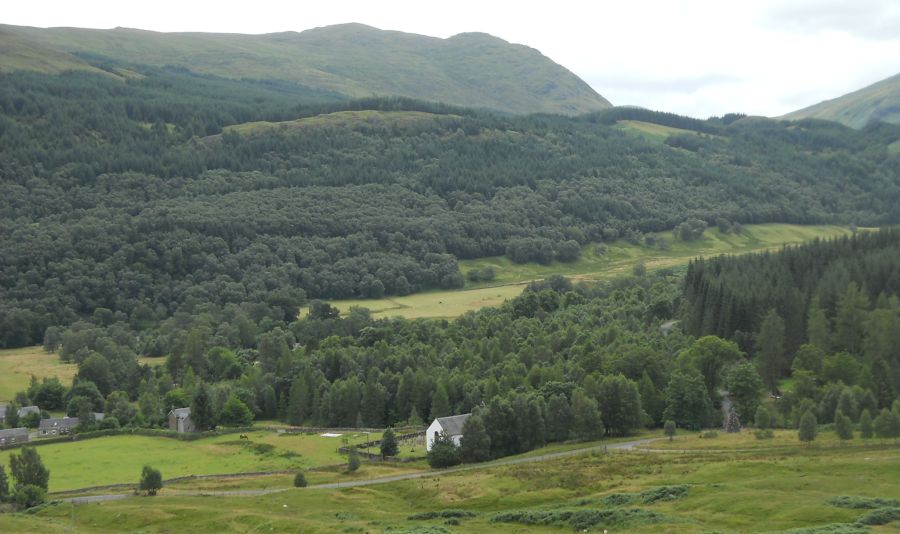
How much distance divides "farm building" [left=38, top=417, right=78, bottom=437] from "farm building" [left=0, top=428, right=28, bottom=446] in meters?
4.45

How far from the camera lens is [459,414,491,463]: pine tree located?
316ft

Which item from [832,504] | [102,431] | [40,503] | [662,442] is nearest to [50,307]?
[102,431]

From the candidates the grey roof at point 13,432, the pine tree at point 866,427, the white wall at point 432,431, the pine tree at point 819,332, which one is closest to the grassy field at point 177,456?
the grey roof at point 13,432

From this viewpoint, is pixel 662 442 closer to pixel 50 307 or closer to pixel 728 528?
pixel 728 528

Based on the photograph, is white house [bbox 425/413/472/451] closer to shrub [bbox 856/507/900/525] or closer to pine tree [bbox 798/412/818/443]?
pine tree [bbox 798/412/818/443]

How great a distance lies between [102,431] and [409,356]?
39979 millimetres

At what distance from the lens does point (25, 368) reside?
167250 millimetres

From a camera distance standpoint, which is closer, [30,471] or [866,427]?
[30,471]

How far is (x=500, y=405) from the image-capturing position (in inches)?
3885

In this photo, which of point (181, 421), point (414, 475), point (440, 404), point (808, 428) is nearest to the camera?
point (808, 428)

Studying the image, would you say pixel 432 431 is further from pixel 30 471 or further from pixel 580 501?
pixel 30 471

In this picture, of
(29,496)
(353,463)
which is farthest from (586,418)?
(29,496)

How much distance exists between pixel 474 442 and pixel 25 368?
10077 centimetres

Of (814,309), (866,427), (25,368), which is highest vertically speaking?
(814,309)
